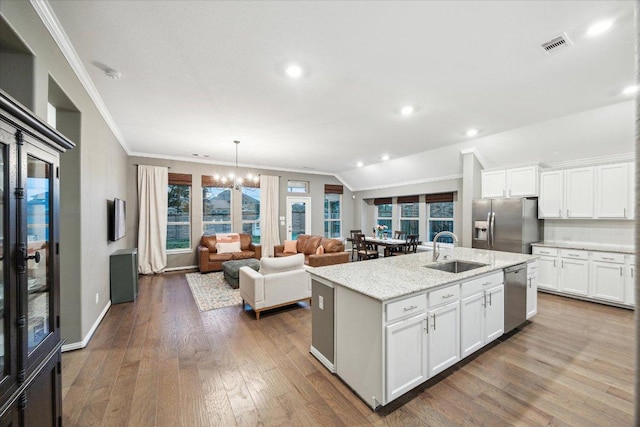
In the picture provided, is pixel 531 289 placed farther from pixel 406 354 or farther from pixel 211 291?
pixel 211 291

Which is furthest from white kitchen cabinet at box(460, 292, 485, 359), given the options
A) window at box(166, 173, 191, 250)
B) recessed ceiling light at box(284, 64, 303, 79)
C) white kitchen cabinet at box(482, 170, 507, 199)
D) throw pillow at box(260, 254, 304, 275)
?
window at box(166, 173, 191, 250)

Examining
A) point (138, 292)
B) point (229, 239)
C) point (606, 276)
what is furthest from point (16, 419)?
point (606, 276)

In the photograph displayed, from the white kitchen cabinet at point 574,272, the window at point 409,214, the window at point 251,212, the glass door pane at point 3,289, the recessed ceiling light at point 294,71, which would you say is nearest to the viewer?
the glass door pane at point 3,289

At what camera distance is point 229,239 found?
6.63m

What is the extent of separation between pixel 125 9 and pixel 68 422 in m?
2.95

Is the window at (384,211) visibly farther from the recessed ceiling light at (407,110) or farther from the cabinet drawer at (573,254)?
the recessed ceiling light at (407,110)

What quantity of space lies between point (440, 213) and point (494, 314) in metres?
4.97

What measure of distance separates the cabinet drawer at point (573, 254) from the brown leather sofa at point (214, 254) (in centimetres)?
620

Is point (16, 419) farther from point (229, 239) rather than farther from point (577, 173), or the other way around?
point (577, 173)

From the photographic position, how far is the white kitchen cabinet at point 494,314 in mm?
2625

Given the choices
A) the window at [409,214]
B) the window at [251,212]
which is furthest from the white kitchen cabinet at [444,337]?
the window at [251,212]

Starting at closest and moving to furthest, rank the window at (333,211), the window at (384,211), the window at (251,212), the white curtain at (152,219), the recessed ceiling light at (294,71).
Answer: the recessed ceiling light at (294,71) → the white curtain at (152,219) → the window at (251,212) → the window at (384,211) → the window at (333,211)

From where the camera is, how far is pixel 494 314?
2.71 m

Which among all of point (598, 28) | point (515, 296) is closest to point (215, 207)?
point (515, 296)
